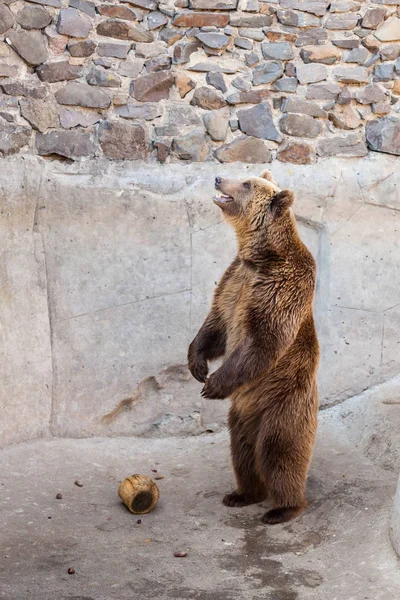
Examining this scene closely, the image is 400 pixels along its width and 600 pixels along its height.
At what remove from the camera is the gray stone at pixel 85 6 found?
5562mm

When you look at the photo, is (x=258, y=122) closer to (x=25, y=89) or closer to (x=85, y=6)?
(x=85, y=6)

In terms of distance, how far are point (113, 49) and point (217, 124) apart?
0.83 meters

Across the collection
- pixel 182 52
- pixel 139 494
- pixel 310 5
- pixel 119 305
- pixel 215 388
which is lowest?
pixel 139 494

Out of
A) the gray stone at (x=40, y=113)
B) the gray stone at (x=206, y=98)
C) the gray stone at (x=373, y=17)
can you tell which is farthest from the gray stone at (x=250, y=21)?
the gray stone at (x=40, y=113)

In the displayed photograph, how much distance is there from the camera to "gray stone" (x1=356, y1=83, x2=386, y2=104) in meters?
6.09

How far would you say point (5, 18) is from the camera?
5.40 meters

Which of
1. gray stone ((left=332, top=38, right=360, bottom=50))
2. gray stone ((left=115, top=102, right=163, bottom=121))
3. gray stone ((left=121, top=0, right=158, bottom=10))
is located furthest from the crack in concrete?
gray stone ((left=332, top=38, right=360, bottom=50))

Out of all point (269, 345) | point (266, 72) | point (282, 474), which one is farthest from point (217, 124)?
point (282, 474)

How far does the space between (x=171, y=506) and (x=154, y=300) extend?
56.9 inches

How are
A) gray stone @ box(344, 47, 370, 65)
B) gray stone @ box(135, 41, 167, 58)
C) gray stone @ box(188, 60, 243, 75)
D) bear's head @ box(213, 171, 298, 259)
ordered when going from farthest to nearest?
gray stone @ box(344, 47, 370, 65)
gray stone @ box(188, 60, 243, 75)
gray stone @ box(135, 41, 167, 58)
bear's head @ box(213, 171, 298, 259)

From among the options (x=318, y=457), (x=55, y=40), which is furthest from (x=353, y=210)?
(x=55, y=40)

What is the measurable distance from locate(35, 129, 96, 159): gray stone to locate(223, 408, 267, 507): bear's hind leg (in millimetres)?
1946

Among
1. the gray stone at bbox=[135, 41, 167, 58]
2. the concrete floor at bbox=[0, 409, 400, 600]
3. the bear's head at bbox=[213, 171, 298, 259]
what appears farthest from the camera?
the gray stone at bbox=[135, 41, 167, 58]

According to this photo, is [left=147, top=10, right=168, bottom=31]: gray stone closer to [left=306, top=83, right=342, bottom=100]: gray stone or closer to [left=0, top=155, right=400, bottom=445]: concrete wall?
[left=0, top=155, right=400, bottom=445]: concrete wall
